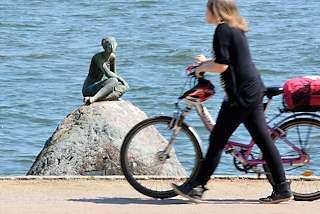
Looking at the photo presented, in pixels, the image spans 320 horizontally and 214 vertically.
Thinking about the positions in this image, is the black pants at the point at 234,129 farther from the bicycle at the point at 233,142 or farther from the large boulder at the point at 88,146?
the large boulder at the point at 88,146

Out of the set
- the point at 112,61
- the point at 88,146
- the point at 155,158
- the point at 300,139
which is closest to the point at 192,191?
the point at 155,158

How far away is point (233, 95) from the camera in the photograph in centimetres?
671

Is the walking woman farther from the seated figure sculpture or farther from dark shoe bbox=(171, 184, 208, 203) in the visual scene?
the seated figure sculpture

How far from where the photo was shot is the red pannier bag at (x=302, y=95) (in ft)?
22.6

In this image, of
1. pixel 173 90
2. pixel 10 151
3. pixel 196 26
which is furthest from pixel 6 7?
pixel 10 151

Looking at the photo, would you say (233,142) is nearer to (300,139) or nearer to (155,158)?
(300,139)

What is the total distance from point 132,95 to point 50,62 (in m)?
5.66

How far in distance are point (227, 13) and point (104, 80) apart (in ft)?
13.5

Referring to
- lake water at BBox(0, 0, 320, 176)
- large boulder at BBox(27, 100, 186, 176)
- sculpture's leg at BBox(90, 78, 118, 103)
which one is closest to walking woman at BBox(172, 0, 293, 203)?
large boulder at BBox(27, 100, 186, 176)

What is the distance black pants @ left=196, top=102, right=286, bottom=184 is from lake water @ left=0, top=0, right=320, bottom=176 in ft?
25.1

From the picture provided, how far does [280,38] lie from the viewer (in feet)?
96.0

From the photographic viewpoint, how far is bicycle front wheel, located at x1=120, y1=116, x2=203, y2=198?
719 cm

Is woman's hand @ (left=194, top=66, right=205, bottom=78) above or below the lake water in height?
above

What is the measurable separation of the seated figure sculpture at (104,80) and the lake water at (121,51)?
458 cm
